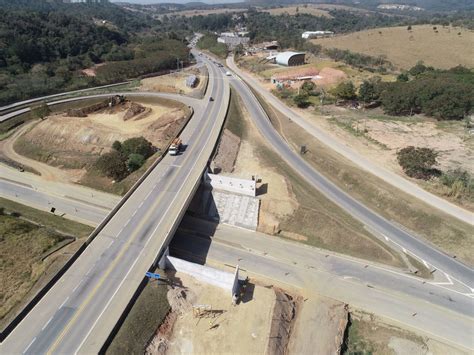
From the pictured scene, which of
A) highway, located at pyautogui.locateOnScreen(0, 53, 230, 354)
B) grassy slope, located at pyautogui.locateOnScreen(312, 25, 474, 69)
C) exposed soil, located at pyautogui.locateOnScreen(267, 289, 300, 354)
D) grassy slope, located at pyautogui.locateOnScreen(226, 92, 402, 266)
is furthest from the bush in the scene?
grassy slope, located at pyautogui.locateOnScreen(312, 25, 474, 69)

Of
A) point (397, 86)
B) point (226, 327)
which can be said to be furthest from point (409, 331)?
point (397, 86)

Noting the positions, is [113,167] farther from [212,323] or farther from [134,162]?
[212,323]

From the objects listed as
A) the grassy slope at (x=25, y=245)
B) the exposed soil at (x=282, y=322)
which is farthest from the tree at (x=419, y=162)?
the grassy slope at (x=25, y=245)

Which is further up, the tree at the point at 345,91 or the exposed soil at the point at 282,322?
the tree at the point at 345,91

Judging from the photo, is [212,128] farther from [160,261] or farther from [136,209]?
[160,261]

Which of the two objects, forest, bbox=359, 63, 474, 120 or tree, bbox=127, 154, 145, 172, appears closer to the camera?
tree, bbox=127, 154, 145, 172

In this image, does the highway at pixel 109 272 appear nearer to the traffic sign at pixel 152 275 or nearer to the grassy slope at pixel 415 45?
the traffic sign at pixel 152 275

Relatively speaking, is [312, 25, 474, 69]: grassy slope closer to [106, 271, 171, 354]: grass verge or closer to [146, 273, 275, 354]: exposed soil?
[146, 273, 275, 354]: exposed soil
